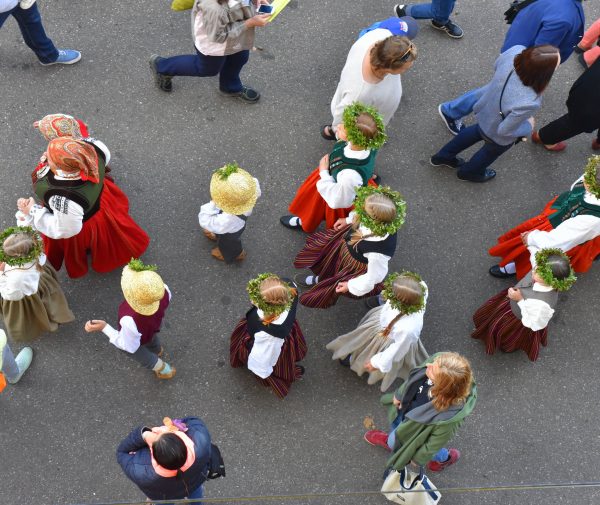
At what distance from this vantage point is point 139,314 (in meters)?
3.85

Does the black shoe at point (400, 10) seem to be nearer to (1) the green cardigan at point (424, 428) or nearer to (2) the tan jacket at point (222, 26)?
(2) the tan jacket at point (222, 26)

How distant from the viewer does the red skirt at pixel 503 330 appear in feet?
14.8

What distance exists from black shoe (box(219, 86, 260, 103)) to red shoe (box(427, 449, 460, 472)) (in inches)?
130

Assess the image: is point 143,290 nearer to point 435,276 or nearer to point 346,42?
point 435,276

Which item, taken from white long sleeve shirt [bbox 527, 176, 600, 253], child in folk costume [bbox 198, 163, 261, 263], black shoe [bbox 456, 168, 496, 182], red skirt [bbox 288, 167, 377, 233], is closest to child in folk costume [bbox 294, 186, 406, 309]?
red skirt [bbox 288, 167, 377, 233]

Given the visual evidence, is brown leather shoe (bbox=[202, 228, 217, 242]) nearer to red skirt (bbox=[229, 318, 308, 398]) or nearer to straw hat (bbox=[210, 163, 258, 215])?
straw hat (bbox=[210, 163, 258, 215])

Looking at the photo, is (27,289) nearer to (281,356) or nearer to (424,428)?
(281,356)

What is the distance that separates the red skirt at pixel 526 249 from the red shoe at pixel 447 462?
146cm

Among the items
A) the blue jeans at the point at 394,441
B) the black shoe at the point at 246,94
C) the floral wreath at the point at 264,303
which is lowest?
the blue jeans at the point at 394,441

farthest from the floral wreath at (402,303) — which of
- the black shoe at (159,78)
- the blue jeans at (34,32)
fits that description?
the blue jeans at (34,32)

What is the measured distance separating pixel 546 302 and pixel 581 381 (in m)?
1.10

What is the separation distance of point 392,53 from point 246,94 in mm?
1813

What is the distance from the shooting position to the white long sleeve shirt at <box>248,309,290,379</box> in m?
3.91

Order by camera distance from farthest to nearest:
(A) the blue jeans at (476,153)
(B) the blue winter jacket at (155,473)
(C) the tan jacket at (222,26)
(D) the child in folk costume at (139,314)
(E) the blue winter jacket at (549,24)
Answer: (A) the blue jeans at (476,153) → (E) the blue winter jacket at (549,24) → (C) the tan jacket at (222,26) → (D) the child in folk costume at (139,314) → (B) the blue winter jacket at (155,473)
